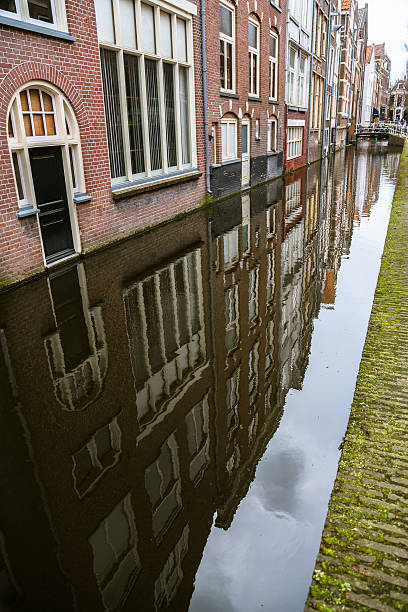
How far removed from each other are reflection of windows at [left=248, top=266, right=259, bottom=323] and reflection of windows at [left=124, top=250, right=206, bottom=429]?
677mm

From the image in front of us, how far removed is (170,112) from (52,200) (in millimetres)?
5378

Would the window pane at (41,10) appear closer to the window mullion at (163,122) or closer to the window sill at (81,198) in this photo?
the window sill at (81,198)

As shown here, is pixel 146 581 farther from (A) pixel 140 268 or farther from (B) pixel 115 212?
(B) pixel 115 212

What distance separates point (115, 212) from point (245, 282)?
151 inches

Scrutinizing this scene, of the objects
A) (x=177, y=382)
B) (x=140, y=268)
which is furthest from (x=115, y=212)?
(x=177, y=382)

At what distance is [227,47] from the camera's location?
47.9 feet

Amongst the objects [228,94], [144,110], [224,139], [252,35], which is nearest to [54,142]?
[144,110]

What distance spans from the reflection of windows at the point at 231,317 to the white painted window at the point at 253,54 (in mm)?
13431

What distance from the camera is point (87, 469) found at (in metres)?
3.12

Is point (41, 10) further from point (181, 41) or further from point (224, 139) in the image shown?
point (224, 139)

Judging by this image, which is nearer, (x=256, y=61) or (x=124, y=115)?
(x=124, y=115)

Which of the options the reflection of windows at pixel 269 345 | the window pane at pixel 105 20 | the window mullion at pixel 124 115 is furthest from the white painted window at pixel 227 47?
the reflection of windows at pixel 269 345

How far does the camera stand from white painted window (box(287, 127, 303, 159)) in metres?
23.2

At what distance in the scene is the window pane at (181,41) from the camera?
449 inches
